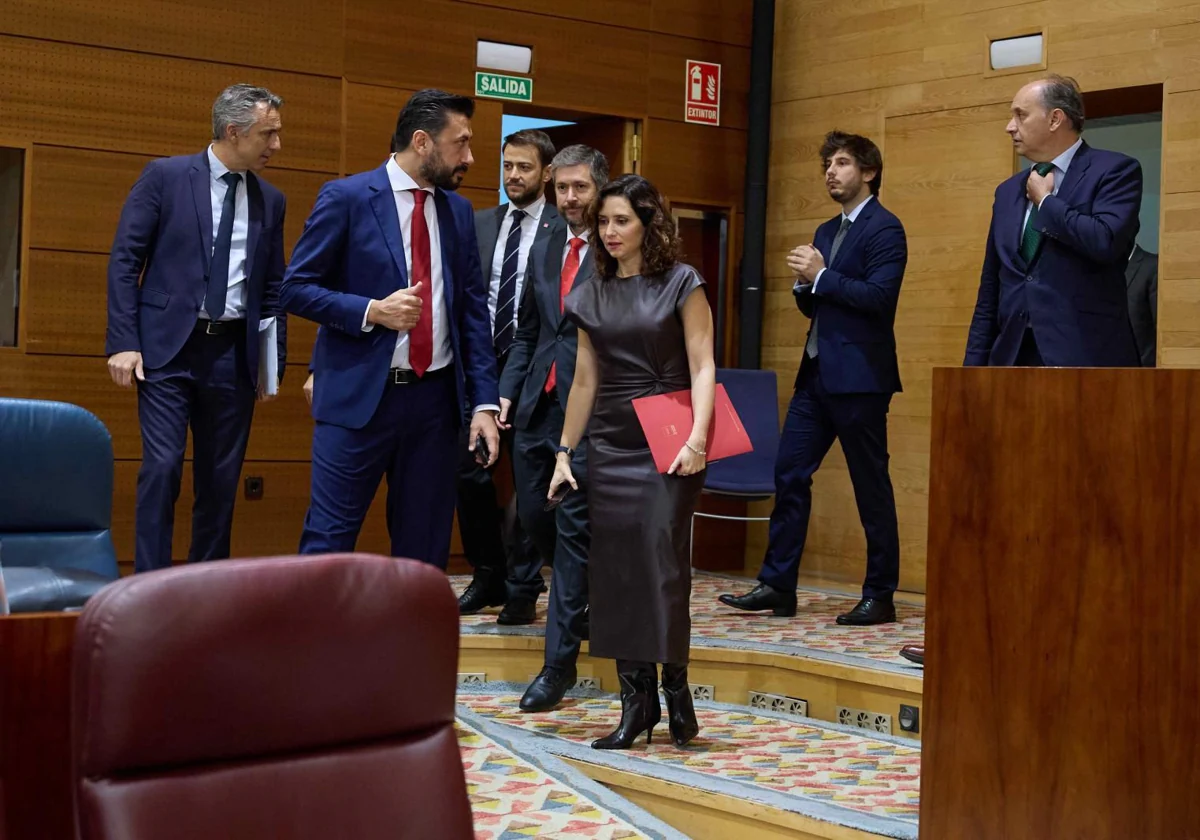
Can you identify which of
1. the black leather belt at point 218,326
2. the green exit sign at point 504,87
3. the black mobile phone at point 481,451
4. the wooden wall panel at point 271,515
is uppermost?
the green exit sign at point 504,87

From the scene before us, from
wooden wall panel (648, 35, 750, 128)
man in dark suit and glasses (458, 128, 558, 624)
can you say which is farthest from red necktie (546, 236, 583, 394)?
wooden wall panel (648, 35, 750, 128)

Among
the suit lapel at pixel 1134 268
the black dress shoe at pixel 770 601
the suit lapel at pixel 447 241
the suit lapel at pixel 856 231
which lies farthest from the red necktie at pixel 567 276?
the suit lapel at pixel 1134 268

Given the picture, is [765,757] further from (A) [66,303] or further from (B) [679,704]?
(A) [66,303]

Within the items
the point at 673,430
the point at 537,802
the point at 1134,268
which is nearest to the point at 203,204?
the point at 673,430

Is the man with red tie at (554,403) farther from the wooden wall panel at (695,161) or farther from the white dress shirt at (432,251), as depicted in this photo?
the wooden wall panel at (695,161)

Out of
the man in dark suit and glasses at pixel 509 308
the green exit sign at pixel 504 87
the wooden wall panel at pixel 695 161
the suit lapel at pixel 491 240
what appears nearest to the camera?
the man in dark suit and glasses at pixel 509 308

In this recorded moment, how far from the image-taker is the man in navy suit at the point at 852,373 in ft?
16.0

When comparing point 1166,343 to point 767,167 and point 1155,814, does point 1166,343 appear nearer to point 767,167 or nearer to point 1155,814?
point 767,167

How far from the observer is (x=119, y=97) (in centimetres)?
542

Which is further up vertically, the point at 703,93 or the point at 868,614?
the point at 703,93

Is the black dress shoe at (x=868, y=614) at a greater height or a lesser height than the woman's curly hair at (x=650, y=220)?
lesser

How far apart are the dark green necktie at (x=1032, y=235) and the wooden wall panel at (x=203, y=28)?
2.94 m

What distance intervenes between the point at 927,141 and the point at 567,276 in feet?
8.11

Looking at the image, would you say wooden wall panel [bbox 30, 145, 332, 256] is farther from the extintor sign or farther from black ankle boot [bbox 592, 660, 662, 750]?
black ankle boot [bbox 592, 660, 662, 750]
